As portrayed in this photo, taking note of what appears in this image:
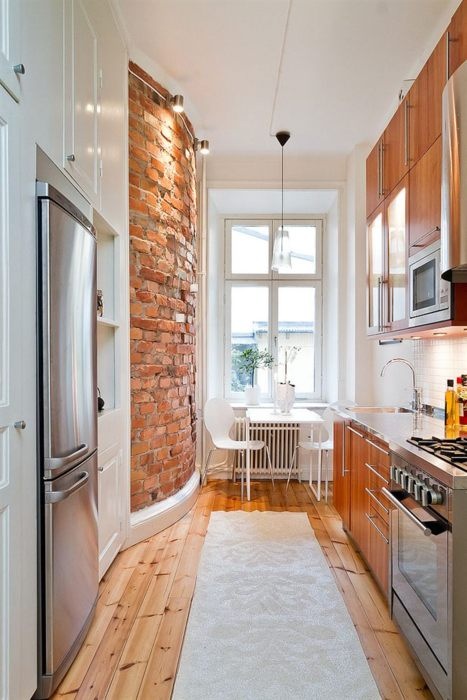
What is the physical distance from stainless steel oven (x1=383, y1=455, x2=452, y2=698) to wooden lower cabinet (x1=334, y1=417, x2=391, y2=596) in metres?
0.16

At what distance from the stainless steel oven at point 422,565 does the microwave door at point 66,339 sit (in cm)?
133

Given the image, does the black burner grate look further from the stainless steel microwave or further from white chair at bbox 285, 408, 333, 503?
white chair at bbox 285, 408, 333, 503

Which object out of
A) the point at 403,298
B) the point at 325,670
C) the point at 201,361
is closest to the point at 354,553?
the point at 325,670

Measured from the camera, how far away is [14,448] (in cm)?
138

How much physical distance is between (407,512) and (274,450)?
294 cm

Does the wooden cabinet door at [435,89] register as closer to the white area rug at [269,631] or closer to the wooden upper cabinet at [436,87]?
the wooden upper cabinet at [436,87]

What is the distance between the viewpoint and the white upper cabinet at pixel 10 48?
1.30m

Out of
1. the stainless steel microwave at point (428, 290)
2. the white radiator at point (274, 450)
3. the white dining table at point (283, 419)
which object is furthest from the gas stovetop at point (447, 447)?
the white radiator at point (274, 450)

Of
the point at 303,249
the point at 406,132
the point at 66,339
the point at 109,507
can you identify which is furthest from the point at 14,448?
the point at 303,249

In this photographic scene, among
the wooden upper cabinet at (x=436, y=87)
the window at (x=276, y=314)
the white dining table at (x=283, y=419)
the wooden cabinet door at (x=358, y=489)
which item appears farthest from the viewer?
the window at (x=276, y=314)

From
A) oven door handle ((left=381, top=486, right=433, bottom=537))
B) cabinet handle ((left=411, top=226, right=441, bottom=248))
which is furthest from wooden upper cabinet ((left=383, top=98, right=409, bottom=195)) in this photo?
oven door handle ((left=381, top=486, right=433, bottom=537))

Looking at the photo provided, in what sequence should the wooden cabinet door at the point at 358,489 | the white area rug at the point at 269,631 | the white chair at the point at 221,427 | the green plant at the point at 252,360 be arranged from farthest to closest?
1. the green plant at the point at 252,360
2. the white chair at the point at 221,427
3. the wooden cabinet door at the point at 358,489
4. the white area rug at the point at 269,631

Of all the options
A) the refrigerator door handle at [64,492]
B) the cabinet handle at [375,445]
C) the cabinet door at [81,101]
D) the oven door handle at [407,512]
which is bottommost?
the oven door handle at [407,512]

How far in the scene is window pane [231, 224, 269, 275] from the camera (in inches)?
203
